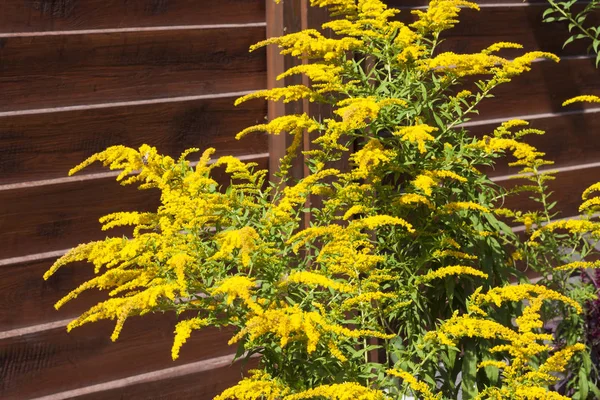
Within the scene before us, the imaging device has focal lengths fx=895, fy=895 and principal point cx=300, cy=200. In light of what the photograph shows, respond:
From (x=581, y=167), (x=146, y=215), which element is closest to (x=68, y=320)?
(x=146, y=215)

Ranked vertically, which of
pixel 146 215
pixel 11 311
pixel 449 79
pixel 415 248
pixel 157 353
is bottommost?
pixel 157 353

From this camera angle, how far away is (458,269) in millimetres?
2096

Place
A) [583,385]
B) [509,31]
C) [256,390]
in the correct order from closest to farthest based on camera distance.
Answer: [256,390] → [583,385] → [509,31]

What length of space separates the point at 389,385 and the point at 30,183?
1.33m

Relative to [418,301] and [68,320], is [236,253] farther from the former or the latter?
[68,320]

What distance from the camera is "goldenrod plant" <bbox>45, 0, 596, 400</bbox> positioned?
1940 millimetres

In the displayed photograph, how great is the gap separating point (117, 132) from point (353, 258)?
115cm

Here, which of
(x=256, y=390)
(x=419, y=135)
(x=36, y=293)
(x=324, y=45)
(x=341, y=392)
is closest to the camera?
(x=341, y=392)

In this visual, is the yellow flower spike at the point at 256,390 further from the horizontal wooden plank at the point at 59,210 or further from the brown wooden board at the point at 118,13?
the brown wooden board at the point at 118,13

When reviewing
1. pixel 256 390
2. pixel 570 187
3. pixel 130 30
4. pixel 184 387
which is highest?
pixel 130 30

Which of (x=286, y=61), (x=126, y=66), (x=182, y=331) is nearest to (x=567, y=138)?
(x=286, y=61)

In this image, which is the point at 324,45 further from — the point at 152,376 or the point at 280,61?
the point at 152,376

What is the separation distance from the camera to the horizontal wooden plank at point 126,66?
2.76 metres

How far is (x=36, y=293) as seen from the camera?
2.80 meters
